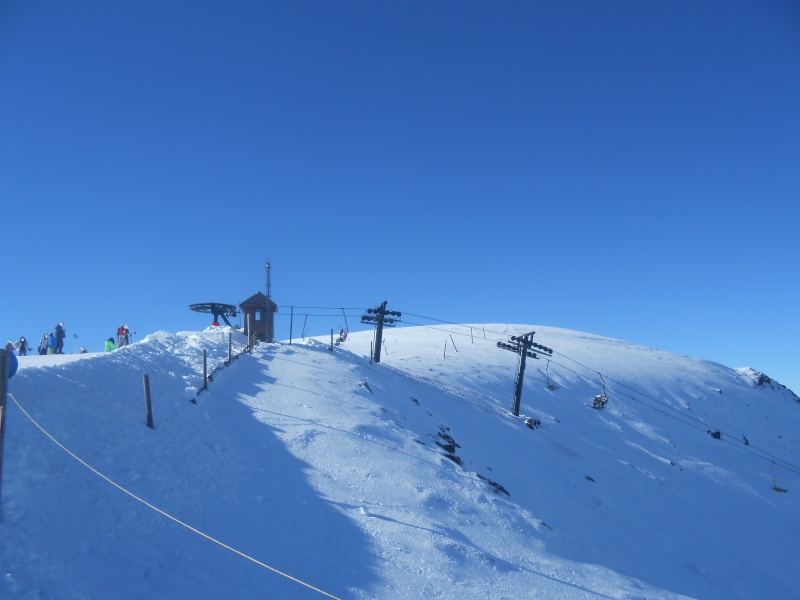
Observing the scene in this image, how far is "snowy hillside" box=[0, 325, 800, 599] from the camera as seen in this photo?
9.69 m

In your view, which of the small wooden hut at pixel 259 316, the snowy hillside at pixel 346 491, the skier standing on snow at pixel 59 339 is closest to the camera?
the snowy hillside at pixel 346 491

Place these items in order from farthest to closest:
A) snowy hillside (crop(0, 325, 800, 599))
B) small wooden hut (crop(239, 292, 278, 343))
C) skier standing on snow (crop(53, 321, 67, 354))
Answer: small wooden hut (crop(239, 292, 278, 343)) → skier standing on snow (crop(53, 321, 67, 354)) → snowy hillside (crop(0, 325, 800, 599))

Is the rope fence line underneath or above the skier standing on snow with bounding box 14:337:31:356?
above

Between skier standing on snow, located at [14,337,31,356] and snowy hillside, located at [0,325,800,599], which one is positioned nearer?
snowy hillside, located at [0,325,800,599]

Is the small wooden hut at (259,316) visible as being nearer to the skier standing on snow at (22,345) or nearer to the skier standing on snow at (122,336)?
the skier standing on snow at (122,336)

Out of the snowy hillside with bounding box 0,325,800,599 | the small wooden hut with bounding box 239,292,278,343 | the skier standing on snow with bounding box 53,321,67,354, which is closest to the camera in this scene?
the snowy hillside with bounding box 0,325,800,599

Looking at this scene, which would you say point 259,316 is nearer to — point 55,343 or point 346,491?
point 55,343

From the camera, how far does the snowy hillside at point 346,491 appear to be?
31.8ft

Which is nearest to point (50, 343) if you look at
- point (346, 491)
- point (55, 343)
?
point (55, 343)

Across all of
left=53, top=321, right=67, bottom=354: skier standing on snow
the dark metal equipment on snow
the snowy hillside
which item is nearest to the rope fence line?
the snowy hillside

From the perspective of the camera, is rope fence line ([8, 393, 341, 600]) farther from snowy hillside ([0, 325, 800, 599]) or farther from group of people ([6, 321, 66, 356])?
group of people ([6, 321, 66, 356])

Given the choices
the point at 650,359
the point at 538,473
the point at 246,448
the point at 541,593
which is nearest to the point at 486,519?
the point at 541,593

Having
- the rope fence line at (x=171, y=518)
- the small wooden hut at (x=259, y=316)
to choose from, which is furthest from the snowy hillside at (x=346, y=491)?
the small wooden hut at (x=259, y=316)

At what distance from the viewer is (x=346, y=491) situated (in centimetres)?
1441
